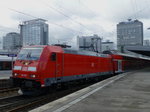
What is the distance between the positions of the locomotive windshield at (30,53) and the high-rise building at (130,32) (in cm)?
3722

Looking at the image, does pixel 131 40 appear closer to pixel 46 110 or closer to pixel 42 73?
pixel 42 73

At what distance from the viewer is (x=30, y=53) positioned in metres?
12.8

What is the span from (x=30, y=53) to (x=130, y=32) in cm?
3949

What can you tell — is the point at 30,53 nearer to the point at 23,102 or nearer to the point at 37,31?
the point at 23,102

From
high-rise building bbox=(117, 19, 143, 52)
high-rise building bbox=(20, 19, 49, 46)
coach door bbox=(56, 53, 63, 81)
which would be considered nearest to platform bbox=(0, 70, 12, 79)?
high-rise building bbox=(20, 19, 49, 46)

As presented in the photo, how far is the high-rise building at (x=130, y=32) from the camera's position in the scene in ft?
155

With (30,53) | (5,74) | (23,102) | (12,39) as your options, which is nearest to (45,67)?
(30,53)

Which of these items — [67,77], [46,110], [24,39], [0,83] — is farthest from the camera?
[24,39]

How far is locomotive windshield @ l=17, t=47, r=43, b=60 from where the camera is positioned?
1241cm

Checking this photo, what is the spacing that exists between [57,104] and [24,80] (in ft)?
15.0

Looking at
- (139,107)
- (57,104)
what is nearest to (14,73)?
(57,104)

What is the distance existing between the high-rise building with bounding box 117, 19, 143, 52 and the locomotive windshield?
3722 cm

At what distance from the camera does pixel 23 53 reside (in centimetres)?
1326

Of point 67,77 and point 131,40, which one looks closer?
point 67,77
